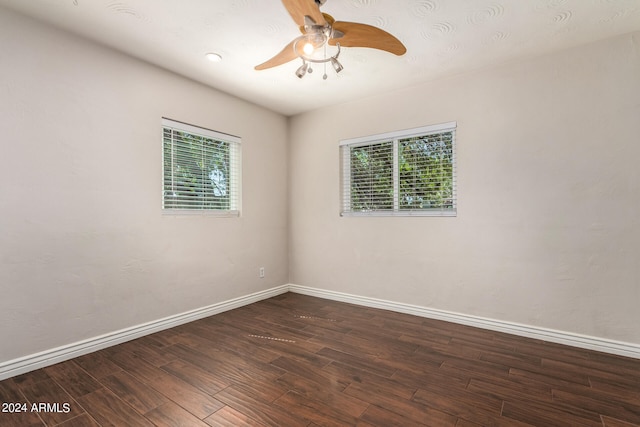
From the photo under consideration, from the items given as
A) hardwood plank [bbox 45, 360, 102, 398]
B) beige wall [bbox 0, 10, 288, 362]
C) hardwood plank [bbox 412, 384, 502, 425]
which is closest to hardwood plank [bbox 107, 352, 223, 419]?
hardwood plank [bbox 45, 360, 102, 398]

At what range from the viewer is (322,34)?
6.21 feet

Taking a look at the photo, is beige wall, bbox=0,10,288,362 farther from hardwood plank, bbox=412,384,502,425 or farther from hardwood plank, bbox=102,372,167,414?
hardwood plank, bbox=412,384,502,425

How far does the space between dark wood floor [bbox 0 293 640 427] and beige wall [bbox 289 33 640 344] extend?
44cm

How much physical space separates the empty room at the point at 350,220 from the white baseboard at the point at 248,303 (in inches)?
0.7

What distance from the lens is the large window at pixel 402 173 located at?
11.0 feet

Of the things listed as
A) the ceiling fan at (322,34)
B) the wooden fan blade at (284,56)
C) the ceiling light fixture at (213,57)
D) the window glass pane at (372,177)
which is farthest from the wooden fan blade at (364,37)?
the window glass pane at (372,177)

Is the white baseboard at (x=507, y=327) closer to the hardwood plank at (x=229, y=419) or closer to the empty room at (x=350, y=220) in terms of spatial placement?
the empty room at (x=350, y=220)

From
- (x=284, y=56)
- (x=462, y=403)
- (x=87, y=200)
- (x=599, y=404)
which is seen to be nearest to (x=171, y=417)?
(x=462, y=403)

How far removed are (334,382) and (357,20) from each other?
255cm

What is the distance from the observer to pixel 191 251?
3342mm

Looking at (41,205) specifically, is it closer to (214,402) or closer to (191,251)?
(191,251)

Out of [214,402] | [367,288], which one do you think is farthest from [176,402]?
[367,288]

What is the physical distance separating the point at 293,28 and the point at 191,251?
2344 mm

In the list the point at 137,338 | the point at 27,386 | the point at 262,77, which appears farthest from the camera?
the point at 262,77
